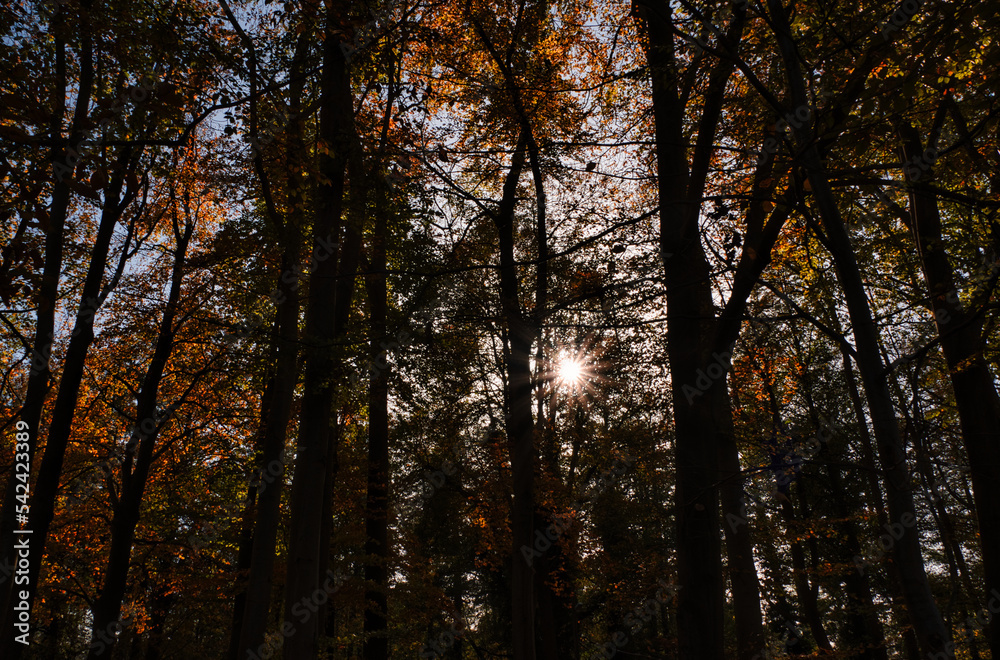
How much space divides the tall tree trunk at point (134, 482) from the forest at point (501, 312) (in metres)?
0.07

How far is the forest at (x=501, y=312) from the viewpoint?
13.2ft

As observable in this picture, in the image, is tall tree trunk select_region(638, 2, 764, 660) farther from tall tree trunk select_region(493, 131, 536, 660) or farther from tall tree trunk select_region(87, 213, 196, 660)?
tall tree trunk select_region(87, 213, 196, 660)

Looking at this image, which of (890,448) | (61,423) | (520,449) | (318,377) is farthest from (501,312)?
(890,448)

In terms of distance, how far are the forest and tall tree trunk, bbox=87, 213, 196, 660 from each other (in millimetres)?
73

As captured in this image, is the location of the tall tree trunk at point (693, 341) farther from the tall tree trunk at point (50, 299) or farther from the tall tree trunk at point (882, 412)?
the tall tree trunk at point (50, 299)

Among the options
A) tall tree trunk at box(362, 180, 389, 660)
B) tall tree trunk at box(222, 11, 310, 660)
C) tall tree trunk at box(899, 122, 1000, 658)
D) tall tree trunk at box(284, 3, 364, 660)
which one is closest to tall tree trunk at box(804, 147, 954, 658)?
tall tree trunk at box(899, 122, 1000, 658)

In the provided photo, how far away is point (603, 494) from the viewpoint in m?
16.5

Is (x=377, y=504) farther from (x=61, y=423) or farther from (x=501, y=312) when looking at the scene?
(x=61, y=423)

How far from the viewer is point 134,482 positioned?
11758 millimetres

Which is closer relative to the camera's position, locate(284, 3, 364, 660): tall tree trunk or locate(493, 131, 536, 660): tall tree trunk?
locate(284, 3, 364, 660): tall tree trunk

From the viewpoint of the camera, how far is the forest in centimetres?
404

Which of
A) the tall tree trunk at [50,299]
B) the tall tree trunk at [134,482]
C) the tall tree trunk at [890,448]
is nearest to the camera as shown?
the tall tree trunk at [890,448]

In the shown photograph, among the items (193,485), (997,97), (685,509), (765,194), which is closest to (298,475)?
(685,509)

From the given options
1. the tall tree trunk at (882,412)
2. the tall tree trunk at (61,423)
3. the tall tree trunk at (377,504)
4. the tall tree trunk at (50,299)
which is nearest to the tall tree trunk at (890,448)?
the tall tree trunk at (882,412)
